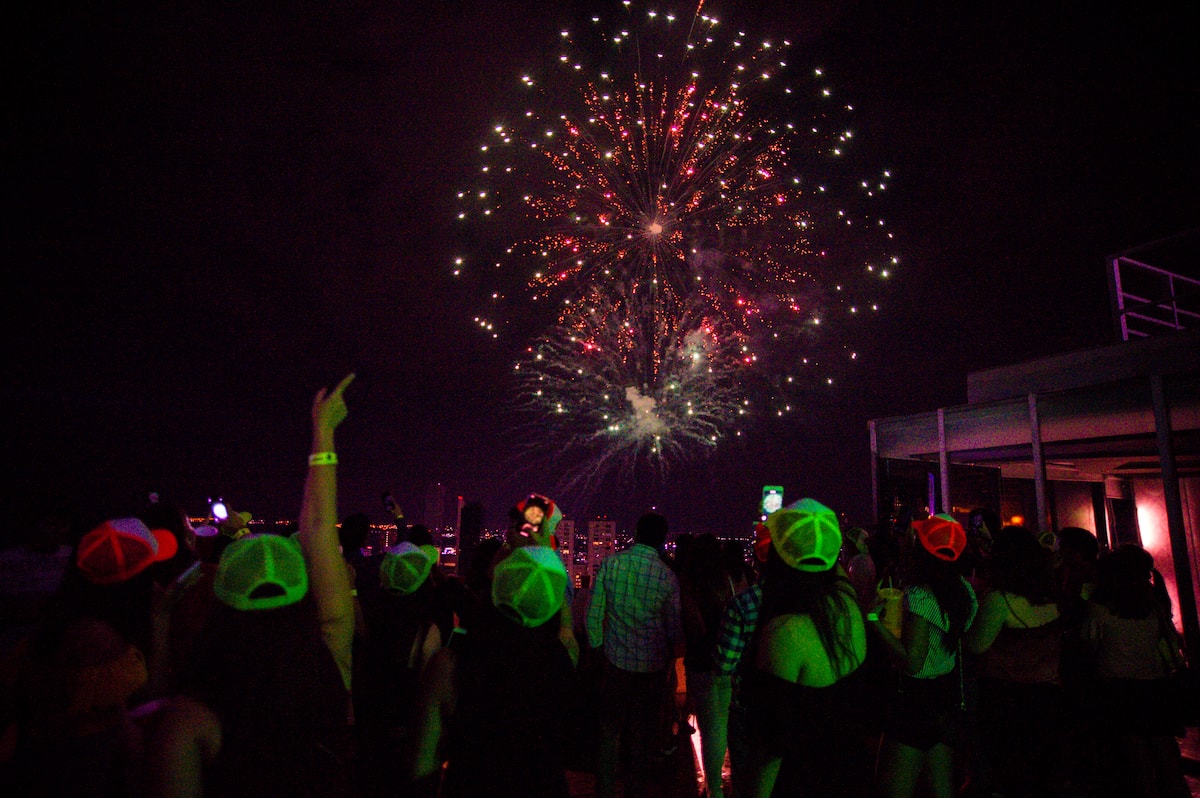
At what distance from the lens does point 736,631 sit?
336 centimetres

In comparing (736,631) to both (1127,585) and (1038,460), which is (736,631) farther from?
(1038,460)

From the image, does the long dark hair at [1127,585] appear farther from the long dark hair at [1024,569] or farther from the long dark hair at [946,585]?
the long dark hair at [946,585]

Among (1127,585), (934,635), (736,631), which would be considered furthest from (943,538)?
(1127,585)

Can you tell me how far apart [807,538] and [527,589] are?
1452 millimetres

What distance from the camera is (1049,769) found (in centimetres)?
442

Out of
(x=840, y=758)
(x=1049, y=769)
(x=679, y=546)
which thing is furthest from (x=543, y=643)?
(x=1049, y=769)

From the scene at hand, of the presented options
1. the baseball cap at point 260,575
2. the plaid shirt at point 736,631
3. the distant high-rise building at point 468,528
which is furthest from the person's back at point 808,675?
the distant high-rise building at point 468,528

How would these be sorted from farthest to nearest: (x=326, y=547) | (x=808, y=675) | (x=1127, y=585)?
(x=1127, y=585) < (x=808, y=675) < (x=326, y=547)

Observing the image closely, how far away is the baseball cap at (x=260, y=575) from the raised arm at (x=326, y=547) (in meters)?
0.06

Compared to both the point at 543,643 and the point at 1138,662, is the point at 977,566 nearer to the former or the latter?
the point at 1138,662

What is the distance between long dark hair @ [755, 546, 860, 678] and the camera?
9.59 ft

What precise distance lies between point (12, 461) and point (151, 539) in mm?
21972

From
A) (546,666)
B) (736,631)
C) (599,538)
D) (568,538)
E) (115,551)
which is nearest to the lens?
(115,551)

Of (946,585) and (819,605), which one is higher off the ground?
(946,585)
